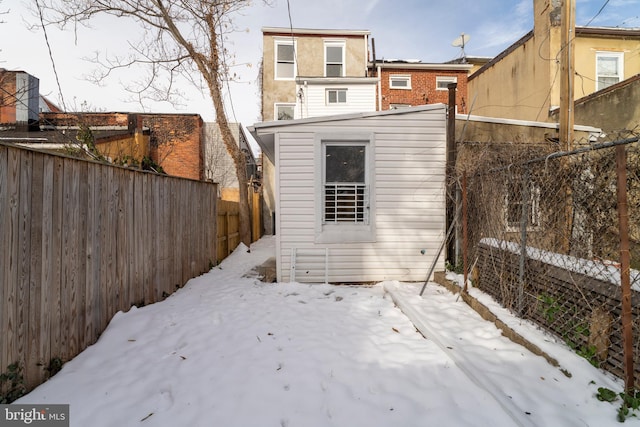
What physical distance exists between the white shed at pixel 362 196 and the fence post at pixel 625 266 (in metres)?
3.53

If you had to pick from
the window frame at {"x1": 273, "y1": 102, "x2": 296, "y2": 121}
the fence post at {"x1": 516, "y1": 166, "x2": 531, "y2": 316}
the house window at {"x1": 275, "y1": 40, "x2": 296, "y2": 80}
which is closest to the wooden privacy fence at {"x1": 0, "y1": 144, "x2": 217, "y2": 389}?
the fence post at {"x1": 516, "y1": 166, "x2": 531, "y2": 316}

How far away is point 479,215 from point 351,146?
98.3 inches

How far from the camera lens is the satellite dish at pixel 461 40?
15612 mm

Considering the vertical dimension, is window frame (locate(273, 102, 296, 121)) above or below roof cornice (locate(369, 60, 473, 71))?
below

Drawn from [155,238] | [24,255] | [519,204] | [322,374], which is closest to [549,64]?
[519,204]

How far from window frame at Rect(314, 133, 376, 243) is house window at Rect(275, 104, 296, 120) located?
10381 millimetres

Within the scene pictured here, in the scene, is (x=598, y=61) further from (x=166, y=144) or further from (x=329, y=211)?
(x=166, y=144)

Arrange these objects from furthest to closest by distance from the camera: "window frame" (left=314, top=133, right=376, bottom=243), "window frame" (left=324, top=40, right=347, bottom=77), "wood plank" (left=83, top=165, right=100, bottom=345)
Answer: "window frame" (left=324, top=40, right=347, bottom=77) < "window frame" (left=314, top=133, right=376, bottom=243) < "wood plank" (left=83, top=165, right=100, bottom=345)

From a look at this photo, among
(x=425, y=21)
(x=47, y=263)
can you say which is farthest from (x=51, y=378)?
(x=425, y=21)

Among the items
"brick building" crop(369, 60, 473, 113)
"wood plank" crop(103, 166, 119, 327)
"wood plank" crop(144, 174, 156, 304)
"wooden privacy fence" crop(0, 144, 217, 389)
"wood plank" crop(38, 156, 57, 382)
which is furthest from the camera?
"brick building" crop(369, 60, 473, 113)

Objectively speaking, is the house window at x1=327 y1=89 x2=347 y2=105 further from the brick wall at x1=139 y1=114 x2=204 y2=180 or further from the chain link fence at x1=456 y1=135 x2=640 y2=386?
the chain link fence at x1=456 y1=135 x2=640 y2=386

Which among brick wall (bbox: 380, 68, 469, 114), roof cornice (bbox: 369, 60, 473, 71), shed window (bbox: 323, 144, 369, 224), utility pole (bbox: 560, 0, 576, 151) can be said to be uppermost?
roof cornice (bbox: 369, 60, 473, 71)

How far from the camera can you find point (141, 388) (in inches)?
94.6

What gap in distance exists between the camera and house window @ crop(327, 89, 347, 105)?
1367 cm
